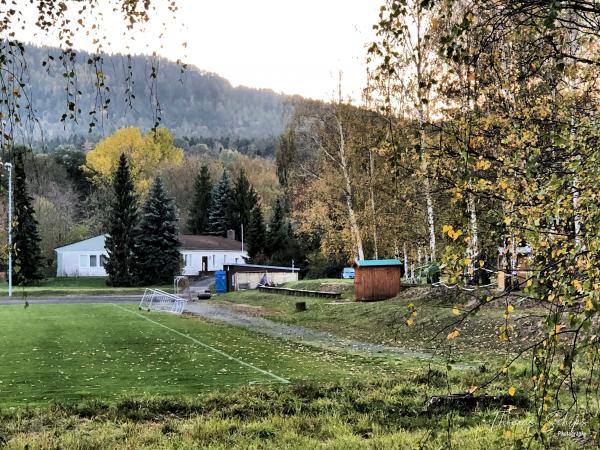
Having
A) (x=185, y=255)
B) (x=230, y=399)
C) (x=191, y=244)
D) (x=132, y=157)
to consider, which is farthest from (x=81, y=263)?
(x=230, y=399)

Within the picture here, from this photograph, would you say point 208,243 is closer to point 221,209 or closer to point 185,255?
point 185,255

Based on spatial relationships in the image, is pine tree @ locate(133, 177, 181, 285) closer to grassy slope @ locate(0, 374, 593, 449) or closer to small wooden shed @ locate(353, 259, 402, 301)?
small wooden shed @ locate(353, 259, 402, 301)

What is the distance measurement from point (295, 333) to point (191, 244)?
44.3 m

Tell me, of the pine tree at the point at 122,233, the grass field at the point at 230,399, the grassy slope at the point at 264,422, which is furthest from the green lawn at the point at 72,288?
the grassy slope at the point at 264,422

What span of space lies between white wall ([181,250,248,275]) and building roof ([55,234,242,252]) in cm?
42

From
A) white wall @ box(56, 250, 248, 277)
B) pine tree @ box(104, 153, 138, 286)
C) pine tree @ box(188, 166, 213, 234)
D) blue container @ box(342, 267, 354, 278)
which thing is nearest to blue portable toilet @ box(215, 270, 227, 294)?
blue container @ box(342, 267, 354, 278)

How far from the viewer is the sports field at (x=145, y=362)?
9.04 metres

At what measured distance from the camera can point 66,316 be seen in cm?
2211

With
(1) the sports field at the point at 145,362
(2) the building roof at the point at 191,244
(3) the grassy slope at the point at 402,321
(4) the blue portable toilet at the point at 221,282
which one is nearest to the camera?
(1) the sports field at the point at 145,362

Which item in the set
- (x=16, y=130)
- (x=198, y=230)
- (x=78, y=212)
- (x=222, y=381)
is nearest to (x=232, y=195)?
(x=198, y=230)

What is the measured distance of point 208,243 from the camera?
6138cm

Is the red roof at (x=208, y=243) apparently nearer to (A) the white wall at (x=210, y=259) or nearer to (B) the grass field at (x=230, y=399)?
(A) the white wall at (x=210, y=259)

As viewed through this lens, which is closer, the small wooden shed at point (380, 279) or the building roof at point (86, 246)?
the small wooden shed at point (380, 279)

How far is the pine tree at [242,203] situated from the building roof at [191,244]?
15.1 ft
